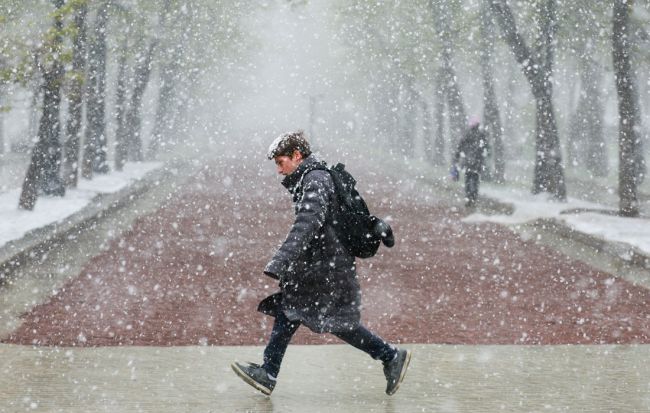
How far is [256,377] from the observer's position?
17.9 feet

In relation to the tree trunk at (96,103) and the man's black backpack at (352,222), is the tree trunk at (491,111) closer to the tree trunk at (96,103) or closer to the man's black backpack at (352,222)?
the tree trunk at (96,103)

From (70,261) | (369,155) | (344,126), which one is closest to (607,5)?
(70,261)

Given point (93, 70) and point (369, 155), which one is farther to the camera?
point (369, 155)

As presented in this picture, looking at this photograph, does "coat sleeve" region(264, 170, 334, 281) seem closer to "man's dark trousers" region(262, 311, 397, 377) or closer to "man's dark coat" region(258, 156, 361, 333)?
"man's dark coat" region(258, 156, 361, 333)

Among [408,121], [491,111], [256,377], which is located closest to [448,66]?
[491,111]

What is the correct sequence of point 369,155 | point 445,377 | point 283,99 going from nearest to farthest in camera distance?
point 445,377
point 369,155
point 283,99

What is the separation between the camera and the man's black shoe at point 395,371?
5496 mm

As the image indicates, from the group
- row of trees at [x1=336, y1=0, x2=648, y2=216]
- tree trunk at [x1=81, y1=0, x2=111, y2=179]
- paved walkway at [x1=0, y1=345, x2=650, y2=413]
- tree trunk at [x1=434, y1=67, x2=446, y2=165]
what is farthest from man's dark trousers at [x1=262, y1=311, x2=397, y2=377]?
tree trunk at [x1=434, y1=67, x2=446, y2=165]

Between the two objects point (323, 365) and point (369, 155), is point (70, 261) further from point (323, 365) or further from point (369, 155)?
point (369, 155)

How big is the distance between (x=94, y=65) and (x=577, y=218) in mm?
13558

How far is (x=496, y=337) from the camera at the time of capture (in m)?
7.68

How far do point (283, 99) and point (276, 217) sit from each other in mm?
179552

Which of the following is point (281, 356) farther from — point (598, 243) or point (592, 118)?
point (592, 118)

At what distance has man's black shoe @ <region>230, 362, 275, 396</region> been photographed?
5465 millimetres
